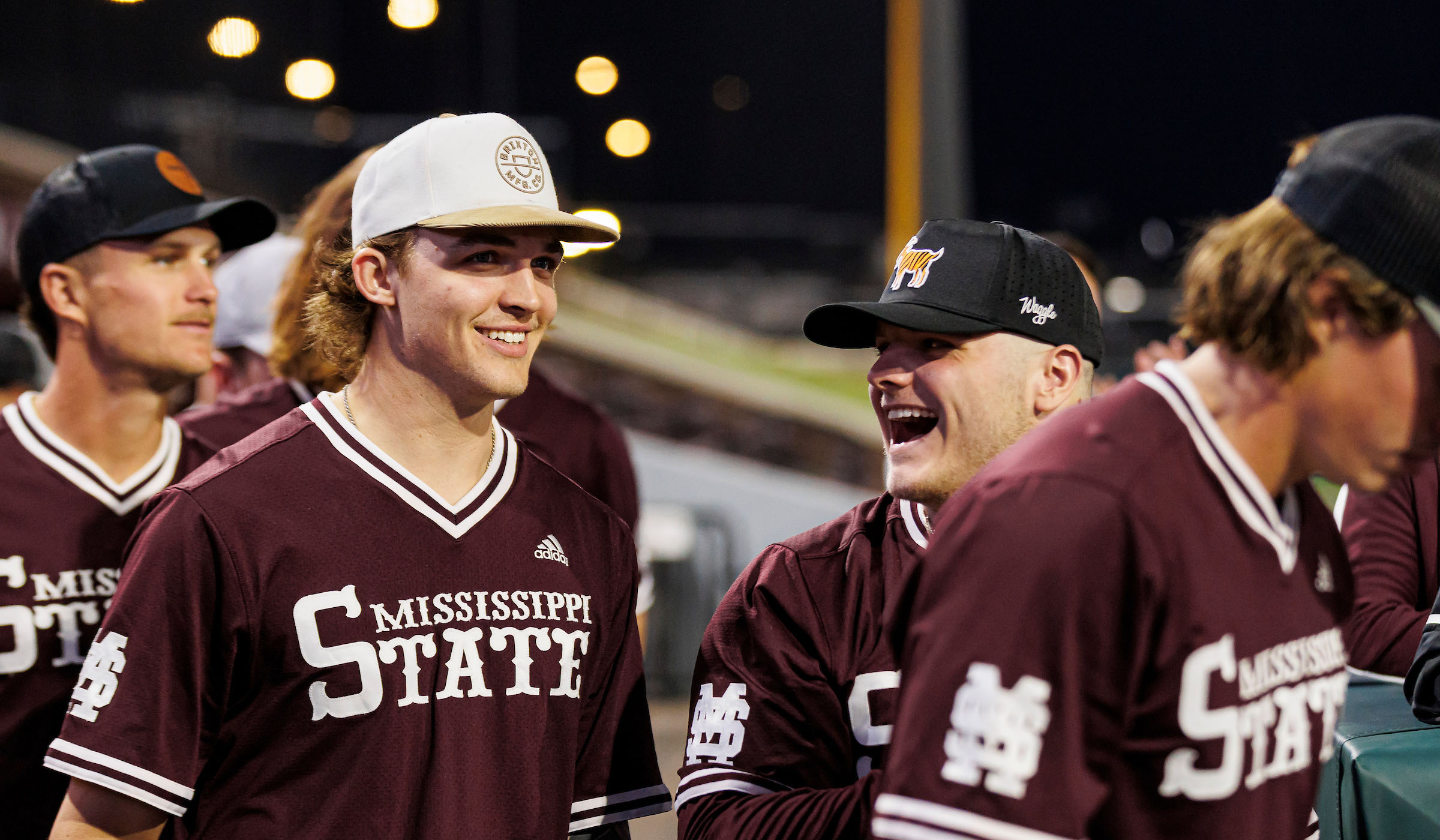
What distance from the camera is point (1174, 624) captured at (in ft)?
4.31

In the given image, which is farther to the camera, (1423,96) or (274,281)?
(1423,96)

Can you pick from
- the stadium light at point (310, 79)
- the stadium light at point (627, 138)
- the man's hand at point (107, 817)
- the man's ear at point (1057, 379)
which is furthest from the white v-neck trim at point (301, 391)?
the stadium light at point (627, 138)

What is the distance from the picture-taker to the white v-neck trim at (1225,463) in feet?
4.54

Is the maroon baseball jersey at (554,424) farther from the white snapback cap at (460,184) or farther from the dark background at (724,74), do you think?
the dark background at (724,74)

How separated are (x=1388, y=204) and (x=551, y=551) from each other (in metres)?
1.40

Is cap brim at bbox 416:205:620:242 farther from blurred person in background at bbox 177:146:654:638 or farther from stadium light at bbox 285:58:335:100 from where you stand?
stadium light at bbox 285:58:335:100

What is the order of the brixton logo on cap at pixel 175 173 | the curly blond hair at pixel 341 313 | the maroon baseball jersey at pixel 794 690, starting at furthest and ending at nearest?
1. the brixton logo on cap at pixel 175 173
2. the curly blond hair at pixel 341 313
3. the maroon baseball jersey at pixel 794 690

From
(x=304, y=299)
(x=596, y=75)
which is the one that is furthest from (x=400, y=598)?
(x=596, y=75)

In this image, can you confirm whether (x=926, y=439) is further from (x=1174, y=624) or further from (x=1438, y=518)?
(x=1438, y=518)

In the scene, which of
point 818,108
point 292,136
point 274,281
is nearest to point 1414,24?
point 818,108

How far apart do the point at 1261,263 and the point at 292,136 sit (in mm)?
10284

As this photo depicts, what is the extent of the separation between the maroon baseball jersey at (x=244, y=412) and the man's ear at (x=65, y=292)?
39cm

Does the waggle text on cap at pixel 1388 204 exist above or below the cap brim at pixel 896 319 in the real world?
above

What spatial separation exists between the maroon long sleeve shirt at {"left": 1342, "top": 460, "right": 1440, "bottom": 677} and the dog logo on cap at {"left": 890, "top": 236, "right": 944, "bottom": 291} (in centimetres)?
137
